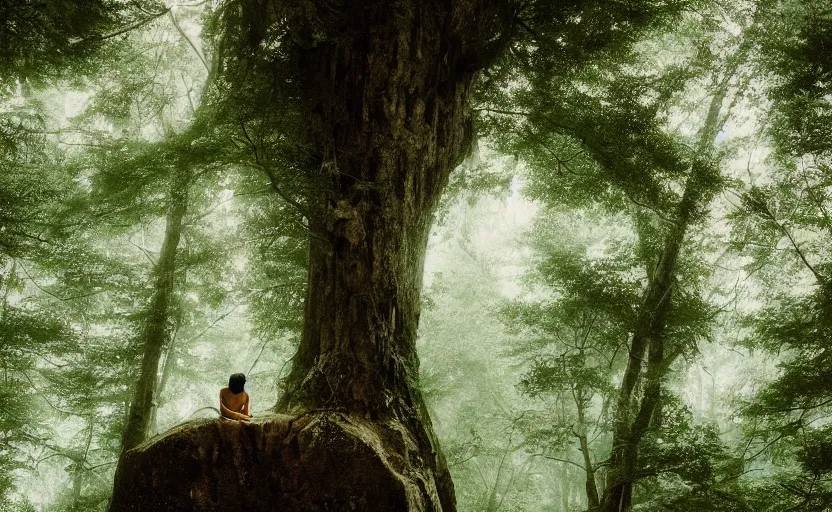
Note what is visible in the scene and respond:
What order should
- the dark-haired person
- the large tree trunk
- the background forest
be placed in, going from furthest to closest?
the background forest
the dark-haired person
the large tree trunk

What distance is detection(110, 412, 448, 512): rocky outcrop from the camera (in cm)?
276

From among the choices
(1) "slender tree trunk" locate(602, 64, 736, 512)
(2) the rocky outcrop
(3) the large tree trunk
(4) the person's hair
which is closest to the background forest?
(1) "slender tree trunk" locate(602, 64, 736, 512)

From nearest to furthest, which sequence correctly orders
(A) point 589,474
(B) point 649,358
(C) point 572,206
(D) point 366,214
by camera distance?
(D) point 366,214 < (A) point 589,474 < (B) point 649,358 < (C) point 572,206

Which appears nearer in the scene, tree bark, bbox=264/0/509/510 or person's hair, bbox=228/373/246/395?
person's hair, bbox=228/373/246/395

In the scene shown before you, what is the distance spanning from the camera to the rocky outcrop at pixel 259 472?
2756mm

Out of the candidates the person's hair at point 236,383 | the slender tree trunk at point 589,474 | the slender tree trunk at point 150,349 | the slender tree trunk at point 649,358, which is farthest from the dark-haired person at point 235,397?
the slender tree trunk at point 150,349

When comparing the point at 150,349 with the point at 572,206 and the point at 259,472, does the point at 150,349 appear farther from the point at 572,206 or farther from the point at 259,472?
the point at 572,206

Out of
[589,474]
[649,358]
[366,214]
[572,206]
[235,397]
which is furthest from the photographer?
[572,206]

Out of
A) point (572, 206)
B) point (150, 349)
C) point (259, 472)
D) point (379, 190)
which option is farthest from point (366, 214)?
point (150, 349)

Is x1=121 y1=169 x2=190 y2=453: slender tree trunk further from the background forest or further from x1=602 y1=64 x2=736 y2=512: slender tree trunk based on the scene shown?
x1=602 y1=64 x2=736 y2=512: slender tree trunk

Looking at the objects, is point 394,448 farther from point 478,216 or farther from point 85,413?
point 478,216

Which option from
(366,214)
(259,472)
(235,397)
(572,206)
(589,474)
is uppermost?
(572,206)

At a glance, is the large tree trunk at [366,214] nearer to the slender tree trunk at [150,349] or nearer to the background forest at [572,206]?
the background forest at [572,206]

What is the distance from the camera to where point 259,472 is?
2.84 metres
